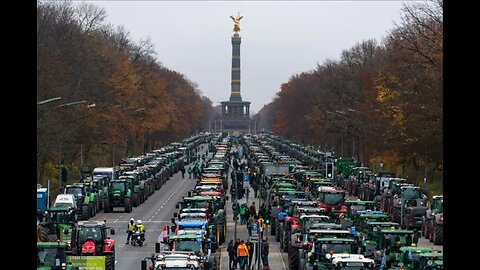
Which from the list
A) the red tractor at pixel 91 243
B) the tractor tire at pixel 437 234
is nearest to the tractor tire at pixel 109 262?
the red tractor at pixel 91 243

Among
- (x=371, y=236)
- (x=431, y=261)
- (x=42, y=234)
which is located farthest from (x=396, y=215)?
(x=431, y=261)

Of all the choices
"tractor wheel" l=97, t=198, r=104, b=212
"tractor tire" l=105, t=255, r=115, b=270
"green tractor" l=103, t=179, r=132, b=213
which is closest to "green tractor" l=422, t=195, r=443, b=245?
"tractor tire" l=105, t=255, r=115, b=270

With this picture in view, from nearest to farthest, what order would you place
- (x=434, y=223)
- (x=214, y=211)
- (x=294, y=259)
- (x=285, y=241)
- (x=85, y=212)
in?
(x=294, y=259) → (x=285, y=241) → (x=214, y=211) → (x=434, y=223) → (x=85, y=212)

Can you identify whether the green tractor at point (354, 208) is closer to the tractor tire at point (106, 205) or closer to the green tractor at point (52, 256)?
the tractor tire at point (106, 205)

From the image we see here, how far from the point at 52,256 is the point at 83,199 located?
30.0m

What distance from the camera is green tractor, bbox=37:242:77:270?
26953 millimetres

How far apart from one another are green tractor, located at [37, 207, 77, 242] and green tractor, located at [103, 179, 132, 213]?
17.1 meters

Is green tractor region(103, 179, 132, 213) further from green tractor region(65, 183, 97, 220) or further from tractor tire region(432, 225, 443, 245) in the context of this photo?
tractor tire region(432, 225, 443, 245)

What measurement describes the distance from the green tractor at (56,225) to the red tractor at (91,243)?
5.72 feet

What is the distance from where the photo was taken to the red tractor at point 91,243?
33812mm

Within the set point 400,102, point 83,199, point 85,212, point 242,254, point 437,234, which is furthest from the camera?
point 400,102

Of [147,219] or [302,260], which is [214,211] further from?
[147,219]

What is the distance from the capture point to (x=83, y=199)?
5700 cm
